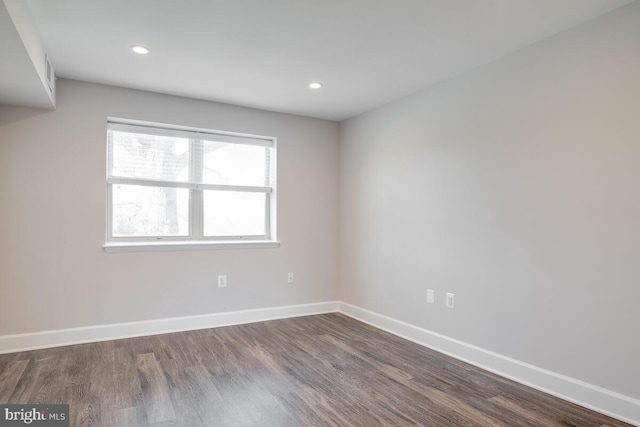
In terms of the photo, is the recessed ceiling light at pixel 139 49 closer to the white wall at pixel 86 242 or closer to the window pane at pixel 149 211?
the white wall at pixel 86 242

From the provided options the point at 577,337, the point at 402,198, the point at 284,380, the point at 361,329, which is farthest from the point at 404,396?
the point at 402,198

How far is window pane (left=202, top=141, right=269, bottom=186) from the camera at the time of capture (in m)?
4.08

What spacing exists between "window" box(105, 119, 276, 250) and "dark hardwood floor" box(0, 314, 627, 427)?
3.53 feet

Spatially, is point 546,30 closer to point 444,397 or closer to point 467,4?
point 467,4

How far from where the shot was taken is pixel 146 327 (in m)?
3.63

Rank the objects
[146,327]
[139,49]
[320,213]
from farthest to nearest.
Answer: [320,213]
[146,327]
[139,49]

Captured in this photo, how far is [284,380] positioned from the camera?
266 cm

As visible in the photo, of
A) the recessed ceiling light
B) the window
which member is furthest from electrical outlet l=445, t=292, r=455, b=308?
the recessed ceiling light

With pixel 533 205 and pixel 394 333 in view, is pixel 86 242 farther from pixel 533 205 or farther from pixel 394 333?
pixel 533 205

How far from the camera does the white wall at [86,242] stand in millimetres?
3176

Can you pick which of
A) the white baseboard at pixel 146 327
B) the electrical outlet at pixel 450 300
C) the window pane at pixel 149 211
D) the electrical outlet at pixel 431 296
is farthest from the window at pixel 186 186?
the electrical outlet at pixel 450 300

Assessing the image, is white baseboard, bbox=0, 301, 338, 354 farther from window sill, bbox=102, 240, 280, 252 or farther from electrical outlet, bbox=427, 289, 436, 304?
electrical outlet, bbox=427, 289, 436, 304

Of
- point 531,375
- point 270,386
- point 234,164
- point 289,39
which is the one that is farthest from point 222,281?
point 531,375

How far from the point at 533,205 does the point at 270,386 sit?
2200 millimetres
